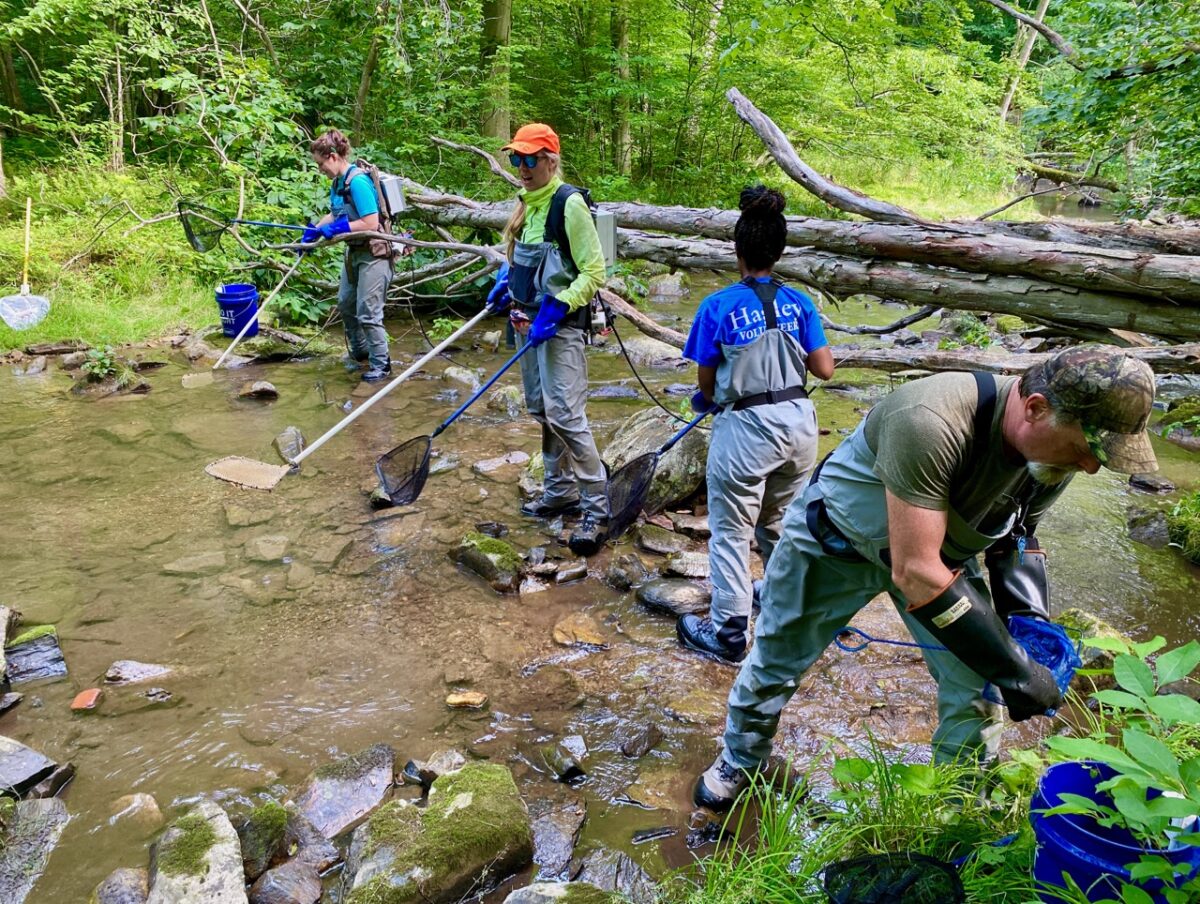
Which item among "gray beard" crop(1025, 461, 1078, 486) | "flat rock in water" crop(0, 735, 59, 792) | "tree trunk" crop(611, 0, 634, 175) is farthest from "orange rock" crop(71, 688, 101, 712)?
"tree trunk" crop(611, 0, 634, 175)

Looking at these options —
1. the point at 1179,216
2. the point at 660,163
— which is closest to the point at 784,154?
the point at 1179,216

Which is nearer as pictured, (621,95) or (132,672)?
(132,672)

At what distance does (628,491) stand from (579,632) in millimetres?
1113

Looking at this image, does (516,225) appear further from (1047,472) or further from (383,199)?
(1047,472)

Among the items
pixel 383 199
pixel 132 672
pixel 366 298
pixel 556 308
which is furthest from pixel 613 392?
pixel 132 672

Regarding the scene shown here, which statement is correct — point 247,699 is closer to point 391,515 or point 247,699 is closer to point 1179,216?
point 391,515

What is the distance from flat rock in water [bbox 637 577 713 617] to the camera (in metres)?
4.17

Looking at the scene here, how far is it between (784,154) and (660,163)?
9.92 metres

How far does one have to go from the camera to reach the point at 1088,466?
1.80 meters

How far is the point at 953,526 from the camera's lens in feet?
6.90

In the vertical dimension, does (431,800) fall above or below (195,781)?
above

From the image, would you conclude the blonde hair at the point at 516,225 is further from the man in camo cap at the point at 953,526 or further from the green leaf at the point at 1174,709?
the green leaf at the point at 1174,709

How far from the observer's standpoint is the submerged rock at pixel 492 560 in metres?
4.43

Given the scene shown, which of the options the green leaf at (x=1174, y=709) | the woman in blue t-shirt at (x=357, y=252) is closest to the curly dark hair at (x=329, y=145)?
the woman in blue t-shirt at (x=357, y=252)
